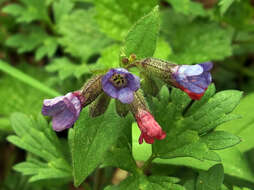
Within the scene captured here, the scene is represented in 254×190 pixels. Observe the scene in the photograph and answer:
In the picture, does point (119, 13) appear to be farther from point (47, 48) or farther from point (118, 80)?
point (118, 80)

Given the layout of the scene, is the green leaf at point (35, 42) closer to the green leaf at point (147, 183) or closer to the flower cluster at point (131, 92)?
the flower cluster at point (131, 92)

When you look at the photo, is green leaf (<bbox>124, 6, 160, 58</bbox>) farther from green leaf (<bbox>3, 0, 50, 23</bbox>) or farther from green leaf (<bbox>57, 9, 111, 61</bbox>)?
green leaf (<bbox>3, 0, 50, 23</bbox>)

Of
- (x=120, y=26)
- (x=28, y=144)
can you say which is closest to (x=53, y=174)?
(x=28, y=144)

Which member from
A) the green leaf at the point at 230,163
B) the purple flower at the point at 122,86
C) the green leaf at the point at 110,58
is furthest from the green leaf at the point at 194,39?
the purple flower at the point at 122,86

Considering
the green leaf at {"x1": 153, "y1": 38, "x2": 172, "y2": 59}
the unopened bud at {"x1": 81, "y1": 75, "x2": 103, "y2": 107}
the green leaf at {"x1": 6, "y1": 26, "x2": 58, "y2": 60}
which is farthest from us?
the green leaf at {"x1": 6, "y1": 26, "x2": 58, "y2": 60}

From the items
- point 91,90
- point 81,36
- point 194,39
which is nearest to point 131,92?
point 91,90

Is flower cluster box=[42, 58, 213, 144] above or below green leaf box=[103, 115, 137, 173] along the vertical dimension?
above

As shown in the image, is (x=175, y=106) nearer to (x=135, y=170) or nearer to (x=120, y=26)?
(x=135, y=170)

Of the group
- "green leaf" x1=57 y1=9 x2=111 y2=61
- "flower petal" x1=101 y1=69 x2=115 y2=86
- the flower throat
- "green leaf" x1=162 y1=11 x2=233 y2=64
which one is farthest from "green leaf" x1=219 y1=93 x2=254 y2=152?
"green leaf" x1=57 y1=9 x2=111 y2=61

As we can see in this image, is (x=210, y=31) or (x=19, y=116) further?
(x=210, y=31)
